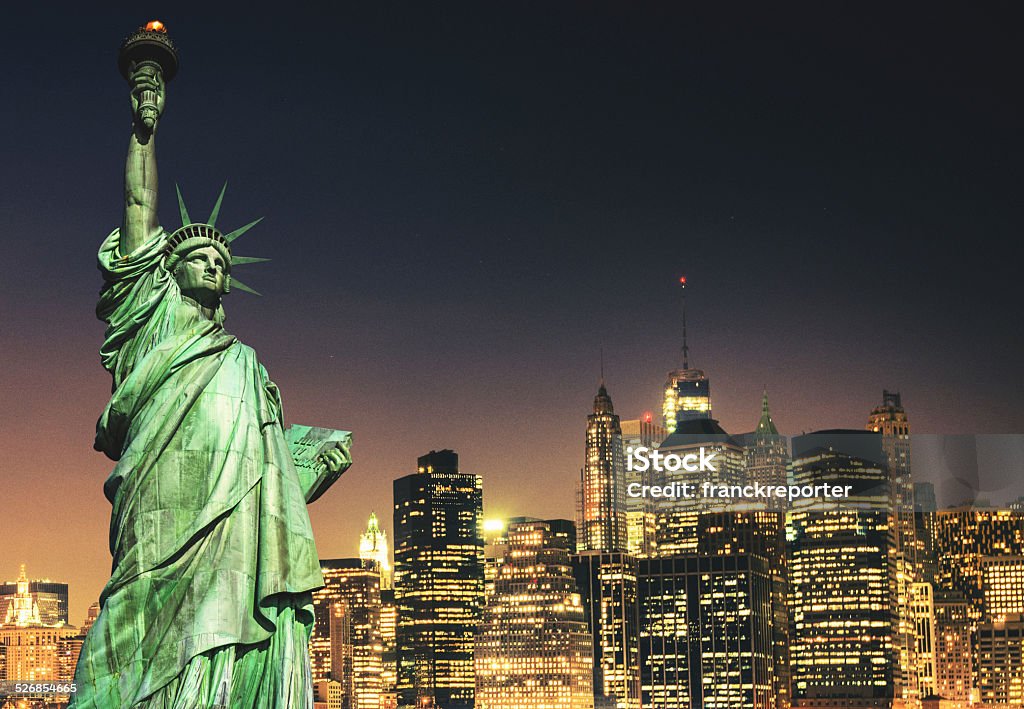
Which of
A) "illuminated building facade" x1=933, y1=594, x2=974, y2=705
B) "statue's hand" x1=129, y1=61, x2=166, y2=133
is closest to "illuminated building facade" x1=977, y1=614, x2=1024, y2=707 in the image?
"illuminated building facade" x1=933, y1=594, x2=974, y2=705

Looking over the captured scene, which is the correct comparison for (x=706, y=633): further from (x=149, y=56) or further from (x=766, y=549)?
(x=149, y=56)

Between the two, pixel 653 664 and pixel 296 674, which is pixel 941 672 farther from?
pixel 296 674

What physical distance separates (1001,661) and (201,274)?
175097mm

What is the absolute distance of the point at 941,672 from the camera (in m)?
192

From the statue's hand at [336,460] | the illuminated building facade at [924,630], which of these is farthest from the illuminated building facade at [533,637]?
the statue's hand at [336,460]

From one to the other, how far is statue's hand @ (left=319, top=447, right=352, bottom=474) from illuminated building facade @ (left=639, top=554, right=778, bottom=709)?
160m

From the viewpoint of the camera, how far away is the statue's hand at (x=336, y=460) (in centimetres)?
2122

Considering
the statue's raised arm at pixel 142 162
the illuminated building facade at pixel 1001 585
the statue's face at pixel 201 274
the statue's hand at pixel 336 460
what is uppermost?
the statue's raised arm at pixel 142 162

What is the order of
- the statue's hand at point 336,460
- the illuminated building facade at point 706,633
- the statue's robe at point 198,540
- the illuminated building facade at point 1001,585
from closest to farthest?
the statue's robe at point 198,540
the statue's hand at point 336,460
the illuminated building facade at point 706,633
the illuminated building facade at point 1001,585

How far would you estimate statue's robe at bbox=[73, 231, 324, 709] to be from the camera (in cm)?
1902

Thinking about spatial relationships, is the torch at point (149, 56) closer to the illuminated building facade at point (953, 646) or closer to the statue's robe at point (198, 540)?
the statue's robe at point (198, 540)

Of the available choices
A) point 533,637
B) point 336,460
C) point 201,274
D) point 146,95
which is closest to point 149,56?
point 146,95

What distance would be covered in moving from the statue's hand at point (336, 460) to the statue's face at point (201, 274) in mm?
2276

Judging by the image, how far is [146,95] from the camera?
20719mm
